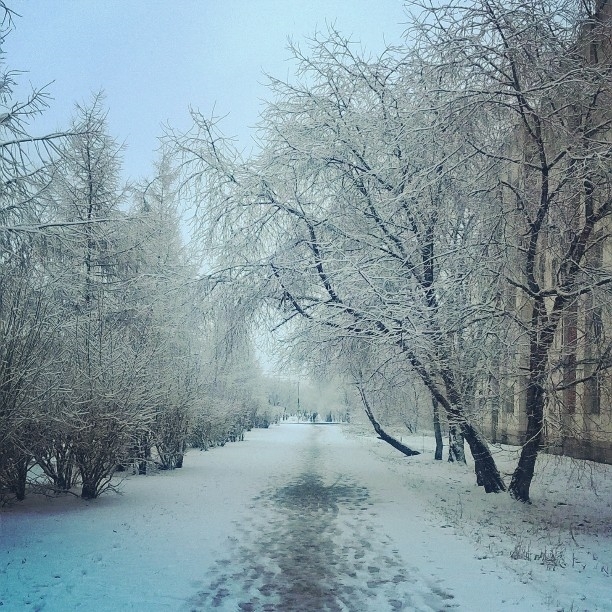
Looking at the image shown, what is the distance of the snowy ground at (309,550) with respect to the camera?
5.63 metres

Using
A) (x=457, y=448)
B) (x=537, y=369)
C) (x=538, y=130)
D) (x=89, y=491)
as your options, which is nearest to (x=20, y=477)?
(x=89, y=491)

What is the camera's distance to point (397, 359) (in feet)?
35.5

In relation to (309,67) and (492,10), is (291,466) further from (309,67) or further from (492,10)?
(492,10)

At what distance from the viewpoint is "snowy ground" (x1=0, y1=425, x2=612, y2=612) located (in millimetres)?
5629

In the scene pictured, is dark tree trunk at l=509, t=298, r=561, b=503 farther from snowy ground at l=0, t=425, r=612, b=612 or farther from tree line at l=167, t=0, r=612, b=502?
snowy ground at l=0, t=425, r=612, b=612

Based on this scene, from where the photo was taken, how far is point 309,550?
7621mm

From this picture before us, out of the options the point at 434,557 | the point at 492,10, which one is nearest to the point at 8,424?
the point at 434,557

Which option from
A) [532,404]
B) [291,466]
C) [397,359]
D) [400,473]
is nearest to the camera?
[532,404]

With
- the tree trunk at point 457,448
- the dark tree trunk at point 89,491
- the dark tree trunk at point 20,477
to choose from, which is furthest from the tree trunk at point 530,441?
the dark tree trunk at point 20,477

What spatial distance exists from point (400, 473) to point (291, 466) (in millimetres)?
3642

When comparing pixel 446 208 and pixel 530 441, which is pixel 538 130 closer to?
pixel 446 208

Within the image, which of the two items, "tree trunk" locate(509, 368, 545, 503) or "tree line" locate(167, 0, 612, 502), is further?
"tree trunk" locate(509, 368, 545, 503)

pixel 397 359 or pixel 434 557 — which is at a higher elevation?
pixel 397 359

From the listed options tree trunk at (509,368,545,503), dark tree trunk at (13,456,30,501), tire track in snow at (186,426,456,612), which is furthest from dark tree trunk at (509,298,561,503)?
dark tree trunk at (13,456,30,501)
